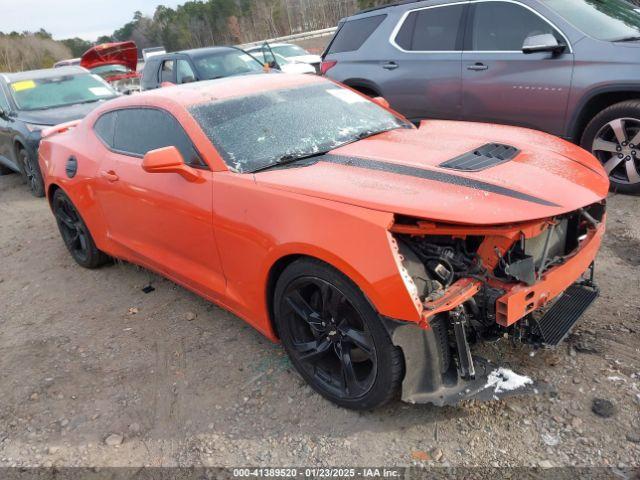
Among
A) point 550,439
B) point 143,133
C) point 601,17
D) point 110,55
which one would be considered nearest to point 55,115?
point 143,133

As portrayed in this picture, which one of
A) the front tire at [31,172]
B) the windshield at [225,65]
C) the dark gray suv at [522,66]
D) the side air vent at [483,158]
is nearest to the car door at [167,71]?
the windshield at [225,65]

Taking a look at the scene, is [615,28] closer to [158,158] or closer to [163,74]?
[158,158]

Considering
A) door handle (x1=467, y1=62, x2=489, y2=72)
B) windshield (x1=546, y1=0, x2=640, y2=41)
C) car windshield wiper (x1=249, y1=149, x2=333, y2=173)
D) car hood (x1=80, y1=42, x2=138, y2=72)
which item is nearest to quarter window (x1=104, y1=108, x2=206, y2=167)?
car windshield wiper (x1=249, y1=149, x2=333, y2=173)

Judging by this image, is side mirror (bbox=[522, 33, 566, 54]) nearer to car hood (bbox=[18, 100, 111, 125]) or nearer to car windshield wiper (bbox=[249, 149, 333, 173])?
car windshield wiper (bbox=[249, 149, 333, 173])

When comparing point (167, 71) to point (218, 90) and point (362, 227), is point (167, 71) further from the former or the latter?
point (362, 227)

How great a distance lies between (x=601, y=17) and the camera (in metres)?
4.87

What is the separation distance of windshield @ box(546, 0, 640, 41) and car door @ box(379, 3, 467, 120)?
1.04 metres

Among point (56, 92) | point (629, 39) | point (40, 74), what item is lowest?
point (56, 92)

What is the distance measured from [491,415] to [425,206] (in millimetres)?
→ 1070

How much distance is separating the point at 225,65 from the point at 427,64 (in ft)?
15.3

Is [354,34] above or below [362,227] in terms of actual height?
above

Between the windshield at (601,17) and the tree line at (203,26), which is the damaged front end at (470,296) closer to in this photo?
the windshield at (601,17)

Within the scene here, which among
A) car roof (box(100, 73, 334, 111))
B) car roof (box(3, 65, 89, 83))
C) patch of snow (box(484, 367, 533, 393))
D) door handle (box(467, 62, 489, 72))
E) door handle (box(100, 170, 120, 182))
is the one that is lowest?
patch of snow (box(484, 367, 533, 393))

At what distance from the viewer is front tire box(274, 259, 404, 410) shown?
2311 mm
